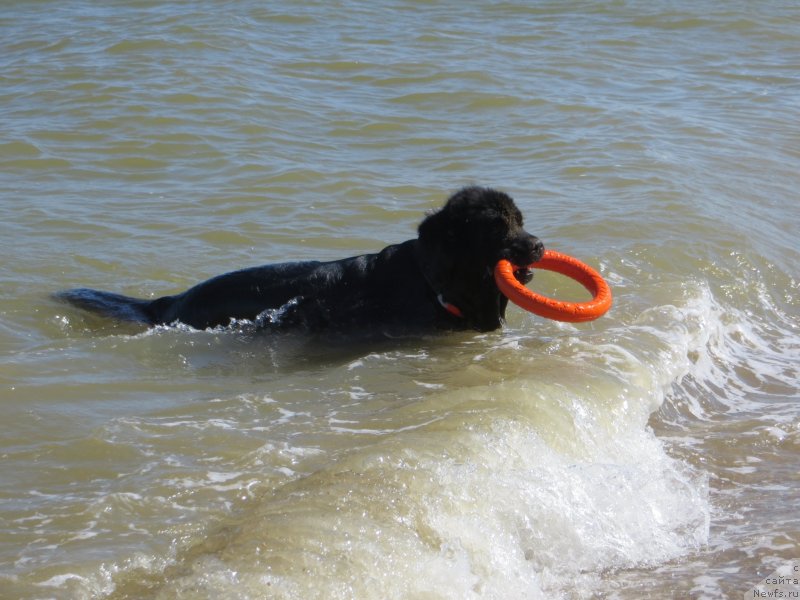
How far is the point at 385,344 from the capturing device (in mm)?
7734

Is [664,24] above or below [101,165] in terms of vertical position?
above

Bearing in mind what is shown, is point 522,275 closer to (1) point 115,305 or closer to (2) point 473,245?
(2) point 473,245

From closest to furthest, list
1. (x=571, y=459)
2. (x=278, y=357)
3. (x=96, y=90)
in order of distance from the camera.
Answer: (x=571, y=459) < (x=278, y=357) < (x=96, y=90)

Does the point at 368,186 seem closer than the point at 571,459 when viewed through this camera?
No

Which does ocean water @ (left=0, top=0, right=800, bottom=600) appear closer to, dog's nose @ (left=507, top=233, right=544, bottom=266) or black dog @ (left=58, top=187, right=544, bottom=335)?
black dog @ (left=58, top=187, right=544, bottom=335)

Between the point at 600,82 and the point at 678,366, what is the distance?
10.1m

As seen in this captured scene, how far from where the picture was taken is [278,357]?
7.58 meters

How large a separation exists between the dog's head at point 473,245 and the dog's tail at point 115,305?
6.69 ft

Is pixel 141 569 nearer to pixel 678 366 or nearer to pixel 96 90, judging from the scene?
pixel 678 366

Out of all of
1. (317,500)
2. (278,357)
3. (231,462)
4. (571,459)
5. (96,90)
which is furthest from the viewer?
(96,90)

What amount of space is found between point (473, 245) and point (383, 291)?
2.37 feet

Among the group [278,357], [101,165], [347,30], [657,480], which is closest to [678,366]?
[657,480]

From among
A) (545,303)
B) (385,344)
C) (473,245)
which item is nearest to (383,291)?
(385,344)

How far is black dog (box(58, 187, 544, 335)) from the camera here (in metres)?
7.59
